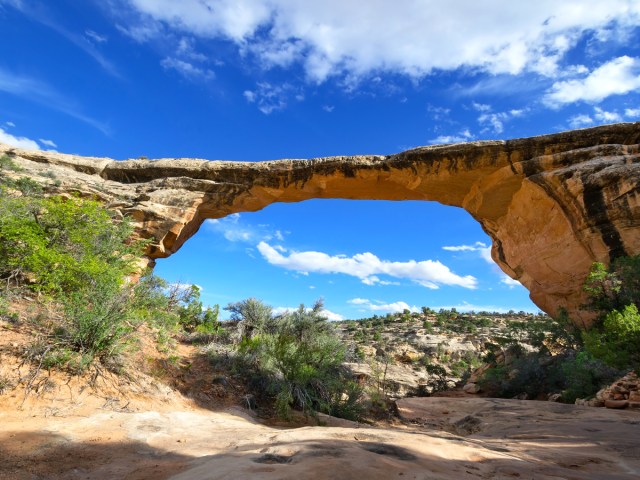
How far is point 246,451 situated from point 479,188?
13675mm

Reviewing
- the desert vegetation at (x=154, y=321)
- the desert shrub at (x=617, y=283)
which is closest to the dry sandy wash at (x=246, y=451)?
the desert vegetation at (x=154, y=321)

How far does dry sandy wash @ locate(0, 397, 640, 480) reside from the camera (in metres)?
3.05

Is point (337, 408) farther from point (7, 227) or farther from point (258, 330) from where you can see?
point (7, 227)

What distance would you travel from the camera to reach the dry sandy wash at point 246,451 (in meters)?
3.05

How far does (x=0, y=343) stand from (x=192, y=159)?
36.5 feet

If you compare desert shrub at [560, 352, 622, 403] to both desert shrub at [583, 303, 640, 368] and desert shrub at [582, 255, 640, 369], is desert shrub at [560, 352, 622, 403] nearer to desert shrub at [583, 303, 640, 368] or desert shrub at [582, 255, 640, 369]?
desert shrub at [582, 255, 640, 369]

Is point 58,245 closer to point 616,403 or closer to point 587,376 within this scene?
point 616,403

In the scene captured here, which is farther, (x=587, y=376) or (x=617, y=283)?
(x=587, y=376)

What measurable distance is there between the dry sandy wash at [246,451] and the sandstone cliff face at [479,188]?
7.94m

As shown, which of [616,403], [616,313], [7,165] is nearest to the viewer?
[616,313]

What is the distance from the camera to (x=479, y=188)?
1438cm

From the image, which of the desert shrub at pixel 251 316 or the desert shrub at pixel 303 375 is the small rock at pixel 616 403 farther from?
the desert shrub at pixel 251 316

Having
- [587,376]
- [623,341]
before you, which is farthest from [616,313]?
[587,376]

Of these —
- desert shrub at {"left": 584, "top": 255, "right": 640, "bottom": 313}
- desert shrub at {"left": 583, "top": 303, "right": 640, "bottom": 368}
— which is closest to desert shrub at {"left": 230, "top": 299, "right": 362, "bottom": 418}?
desert shrub at {"left": 583, "top": 303, "right": 640, "bottom": 368}
